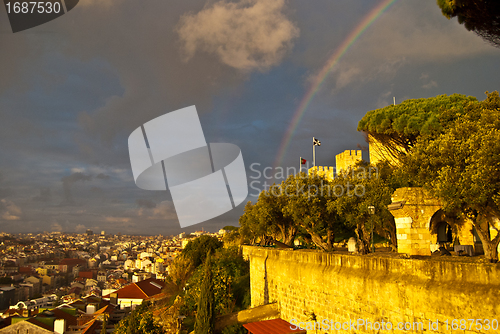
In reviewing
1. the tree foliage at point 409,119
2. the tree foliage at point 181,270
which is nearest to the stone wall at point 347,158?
the tree foliage at point 409,119

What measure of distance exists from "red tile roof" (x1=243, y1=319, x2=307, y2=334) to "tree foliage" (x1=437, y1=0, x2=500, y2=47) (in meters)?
14.7

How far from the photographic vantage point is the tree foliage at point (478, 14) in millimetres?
14336

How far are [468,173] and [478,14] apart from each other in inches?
331

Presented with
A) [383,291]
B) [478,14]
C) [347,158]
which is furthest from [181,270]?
[478,14]

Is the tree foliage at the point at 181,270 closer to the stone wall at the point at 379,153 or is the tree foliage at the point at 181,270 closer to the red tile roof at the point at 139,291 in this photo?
the stone wall at the point at 379,153

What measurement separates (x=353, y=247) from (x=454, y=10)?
38.4 ft

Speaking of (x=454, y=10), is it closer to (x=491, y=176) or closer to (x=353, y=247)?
(x=491, y=176)

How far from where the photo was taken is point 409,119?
85.6 feet

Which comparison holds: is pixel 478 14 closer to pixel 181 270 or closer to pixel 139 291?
pixel 181 270

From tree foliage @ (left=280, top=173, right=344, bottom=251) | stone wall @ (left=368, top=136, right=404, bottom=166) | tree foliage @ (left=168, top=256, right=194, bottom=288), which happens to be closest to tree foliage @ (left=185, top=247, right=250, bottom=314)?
tree foliage @ (left=280, top=173, right=344, bottom=251)

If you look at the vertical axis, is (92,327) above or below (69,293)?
above

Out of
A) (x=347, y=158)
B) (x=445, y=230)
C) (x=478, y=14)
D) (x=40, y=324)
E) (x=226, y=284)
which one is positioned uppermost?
(x=478, y=14)

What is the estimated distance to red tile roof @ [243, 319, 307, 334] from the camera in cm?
1438

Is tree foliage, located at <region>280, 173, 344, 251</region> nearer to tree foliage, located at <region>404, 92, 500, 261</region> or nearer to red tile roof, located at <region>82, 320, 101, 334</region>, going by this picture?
tree foliage, located at <region>404, 92, 500, 261</region>
